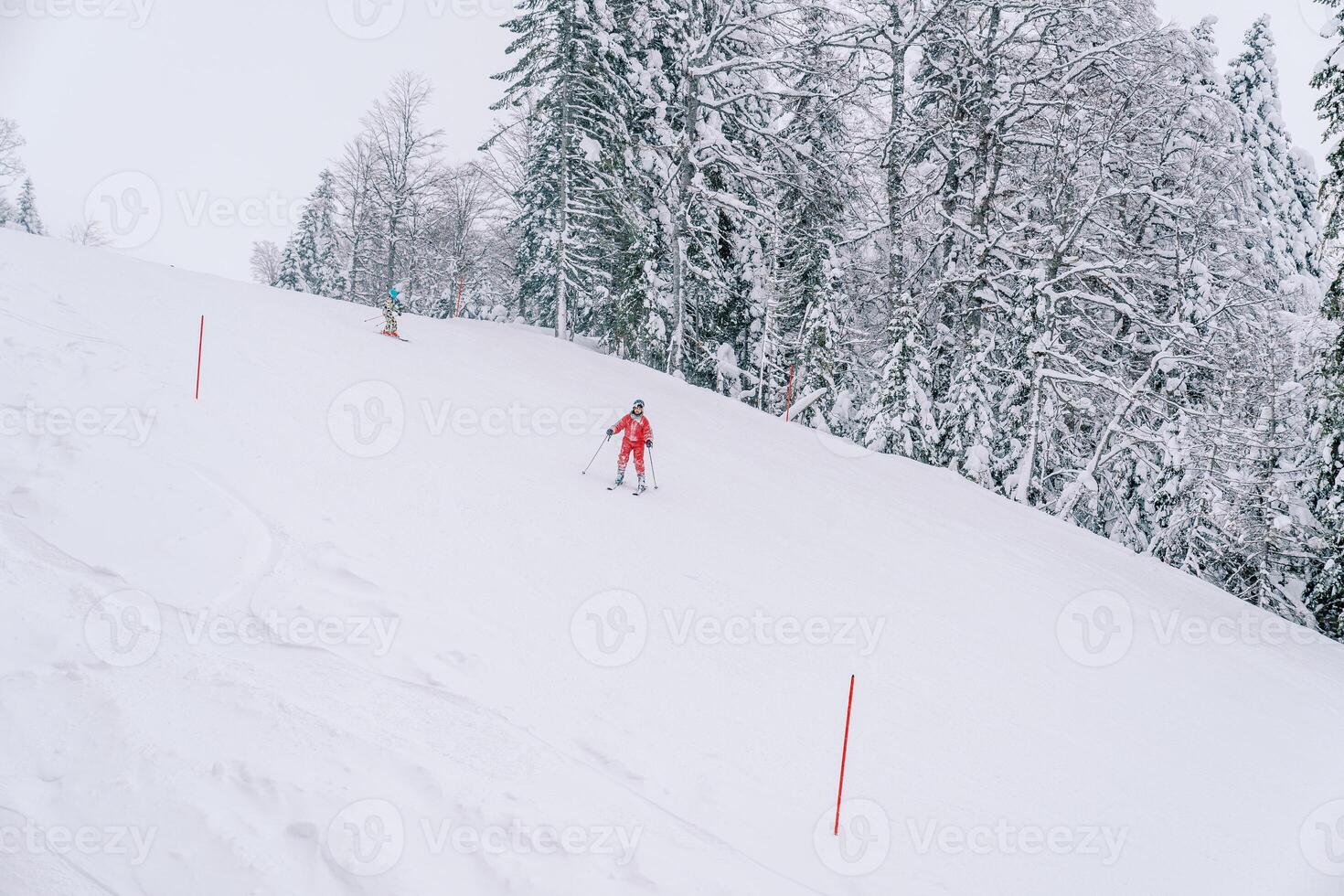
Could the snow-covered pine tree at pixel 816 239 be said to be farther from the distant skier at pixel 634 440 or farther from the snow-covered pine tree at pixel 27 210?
the snow-covered pine tree at pixel 27 210

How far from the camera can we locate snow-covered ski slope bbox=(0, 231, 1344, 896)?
4.32 metres

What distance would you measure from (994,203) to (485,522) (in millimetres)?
17320

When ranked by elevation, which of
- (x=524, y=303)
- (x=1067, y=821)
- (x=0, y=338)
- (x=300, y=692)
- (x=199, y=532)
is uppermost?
(x=524, y=303)

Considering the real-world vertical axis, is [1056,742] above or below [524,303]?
below

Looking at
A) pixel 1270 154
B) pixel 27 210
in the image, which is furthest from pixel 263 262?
pixel 1270 154

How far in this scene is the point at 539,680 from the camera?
19.5ft

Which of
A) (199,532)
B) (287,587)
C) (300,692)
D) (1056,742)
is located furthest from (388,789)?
(1056,742)

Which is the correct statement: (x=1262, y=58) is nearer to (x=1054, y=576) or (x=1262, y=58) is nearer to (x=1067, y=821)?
(x=1054, y=576)

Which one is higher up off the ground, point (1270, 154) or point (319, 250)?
point (1270, 154)

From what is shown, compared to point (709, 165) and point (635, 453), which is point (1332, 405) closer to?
point (635, 453)

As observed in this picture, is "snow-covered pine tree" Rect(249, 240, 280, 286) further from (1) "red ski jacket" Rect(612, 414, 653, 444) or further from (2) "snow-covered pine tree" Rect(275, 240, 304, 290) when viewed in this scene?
(1) "red ski jacket" Rect(612, 414, 653, 444)

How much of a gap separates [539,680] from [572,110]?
73.7 ft

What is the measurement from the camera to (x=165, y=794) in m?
4.17

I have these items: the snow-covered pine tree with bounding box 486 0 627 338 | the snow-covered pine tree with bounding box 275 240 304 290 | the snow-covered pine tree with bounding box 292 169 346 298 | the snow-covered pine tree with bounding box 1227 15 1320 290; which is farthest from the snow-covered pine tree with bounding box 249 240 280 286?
the snow-covered pine tree with bounding box 1227 15 1320 290
